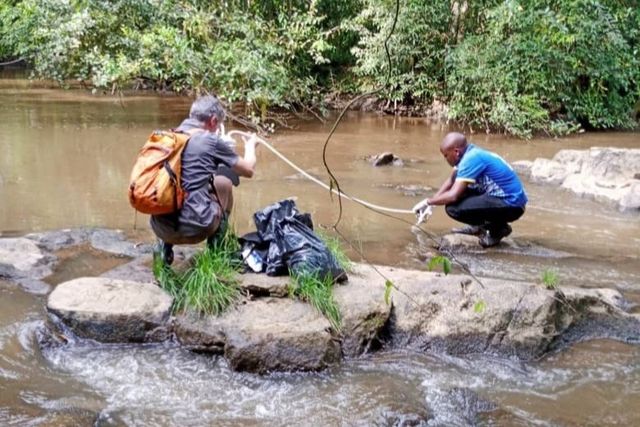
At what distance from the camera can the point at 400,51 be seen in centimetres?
1418

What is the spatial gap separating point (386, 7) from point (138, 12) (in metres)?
4.93

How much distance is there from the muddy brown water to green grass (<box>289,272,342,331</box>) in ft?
0.95

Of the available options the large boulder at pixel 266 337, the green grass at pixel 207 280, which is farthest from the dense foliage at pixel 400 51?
the large boulder at pixel 266 337

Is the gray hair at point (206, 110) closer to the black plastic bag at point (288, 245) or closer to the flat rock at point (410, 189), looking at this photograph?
the black plastic bag at point (288, 245)

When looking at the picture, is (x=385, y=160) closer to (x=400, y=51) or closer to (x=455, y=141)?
(x=455, y=141)

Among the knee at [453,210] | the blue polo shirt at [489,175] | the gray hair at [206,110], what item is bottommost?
the knee at [453,210]

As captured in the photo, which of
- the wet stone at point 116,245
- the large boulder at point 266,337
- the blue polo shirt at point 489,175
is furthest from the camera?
the blue polo shirt at point 489,175

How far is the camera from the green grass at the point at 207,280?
3783 millimetres

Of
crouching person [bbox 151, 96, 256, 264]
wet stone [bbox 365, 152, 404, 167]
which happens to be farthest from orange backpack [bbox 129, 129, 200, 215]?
wet stone [bbox 365, 152, 404, 167]

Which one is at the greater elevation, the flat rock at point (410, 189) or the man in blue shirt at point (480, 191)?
the man in blue shirt at point (480, 191)

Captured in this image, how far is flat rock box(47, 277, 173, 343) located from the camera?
371cm

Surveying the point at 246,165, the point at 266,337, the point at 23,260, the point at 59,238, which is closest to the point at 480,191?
the point at 246,165

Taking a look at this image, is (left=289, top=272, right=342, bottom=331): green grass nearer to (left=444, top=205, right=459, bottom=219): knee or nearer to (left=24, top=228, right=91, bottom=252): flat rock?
(left=444, top=205, right=459, bottom=219): knee

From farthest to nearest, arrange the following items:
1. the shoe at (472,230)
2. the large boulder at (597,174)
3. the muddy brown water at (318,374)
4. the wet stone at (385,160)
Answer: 1. the wet stone at (385,160)
2. the large boulder at (597,174)
3. the shoe at (472,230)
4. the muddy brown water at (318,374)
